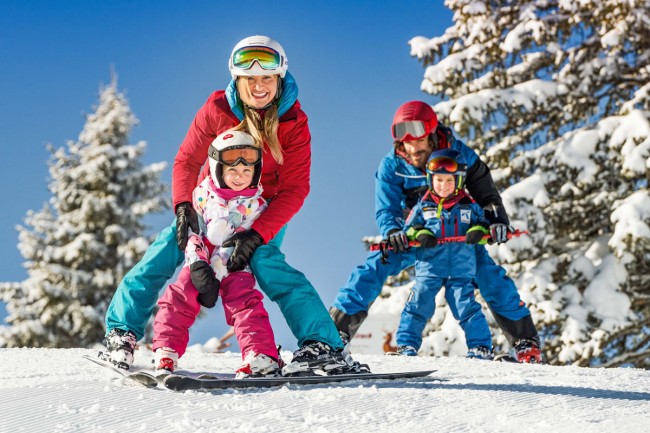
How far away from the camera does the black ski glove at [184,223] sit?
3.34 m

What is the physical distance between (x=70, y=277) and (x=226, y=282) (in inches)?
555

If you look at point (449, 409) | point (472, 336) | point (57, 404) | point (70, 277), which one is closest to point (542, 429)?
point (449, 409)

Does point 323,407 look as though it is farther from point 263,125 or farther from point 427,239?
point 427,239

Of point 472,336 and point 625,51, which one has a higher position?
point 625,51

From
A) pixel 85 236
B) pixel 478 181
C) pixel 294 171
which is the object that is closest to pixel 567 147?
pixel 478 181

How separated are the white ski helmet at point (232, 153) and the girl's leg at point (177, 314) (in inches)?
19.0

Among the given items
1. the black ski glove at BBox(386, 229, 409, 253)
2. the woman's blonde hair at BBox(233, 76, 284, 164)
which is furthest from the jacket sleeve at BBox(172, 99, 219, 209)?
the black ski glove at BBox(386, 229, 409, 253)

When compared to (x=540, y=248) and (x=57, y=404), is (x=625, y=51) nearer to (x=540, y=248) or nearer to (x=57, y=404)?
(x=540, y=248)

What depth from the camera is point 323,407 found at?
8.08ft

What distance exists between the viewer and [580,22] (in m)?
11.1

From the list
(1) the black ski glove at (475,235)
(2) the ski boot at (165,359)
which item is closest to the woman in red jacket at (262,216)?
(2) the ski boot at (165,359)

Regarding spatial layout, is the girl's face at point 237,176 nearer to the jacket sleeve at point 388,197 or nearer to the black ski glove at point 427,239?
the black ski glove at point 427,239

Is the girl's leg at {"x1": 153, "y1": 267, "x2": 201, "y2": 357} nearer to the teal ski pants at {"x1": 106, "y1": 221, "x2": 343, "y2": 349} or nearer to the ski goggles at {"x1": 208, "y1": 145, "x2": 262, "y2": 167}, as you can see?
the teal ski pants at {"x1": 106, "y1": 221, "x2": 343, "y2": 349}

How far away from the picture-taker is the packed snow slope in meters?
2.21
